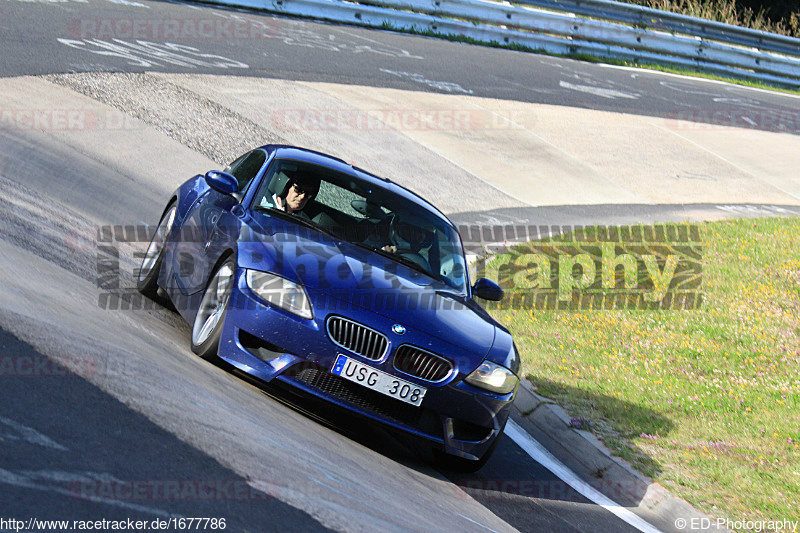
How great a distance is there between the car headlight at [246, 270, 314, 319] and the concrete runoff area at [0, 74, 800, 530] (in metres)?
0.58

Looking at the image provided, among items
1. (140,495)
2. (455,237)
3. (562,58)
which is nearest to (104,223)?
(455,237)

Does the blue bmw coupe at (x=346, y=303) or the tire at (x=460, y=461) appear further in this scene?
the tire at (x=460, y=461)

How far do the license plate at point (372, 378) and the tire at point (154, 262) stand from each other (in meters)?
2.64

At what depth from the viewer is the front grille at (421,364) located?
5.86 m

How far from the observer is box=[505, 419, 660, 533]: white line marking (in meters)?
6.71

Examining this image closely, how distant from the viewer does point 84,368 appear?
526 cm

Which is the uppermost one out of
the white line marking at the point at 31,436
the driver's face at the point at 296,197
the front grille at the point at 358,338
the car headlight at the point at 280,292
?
the driver's face at the point at 296,197

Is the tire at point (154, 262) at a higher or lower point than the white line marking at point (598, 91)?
lower

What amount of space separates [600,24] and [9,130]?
17.2 m

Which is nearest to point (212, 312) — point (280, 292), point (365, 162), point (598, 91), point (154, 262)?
point (280, 292)

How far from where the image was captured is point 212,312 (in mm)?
6395

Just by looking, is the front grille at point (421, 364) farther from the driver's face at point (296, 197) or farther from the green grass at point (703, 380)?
the green grass at point (703, 380)

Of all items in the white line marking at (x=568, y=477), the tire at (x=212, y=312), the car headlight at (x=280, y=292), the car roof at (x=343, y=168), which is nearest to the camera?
the car headlight at (x=280, y=292)

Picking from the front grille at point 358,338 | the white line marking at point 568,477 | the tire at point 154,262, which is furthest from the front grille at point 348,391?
the tire at point 154,262
